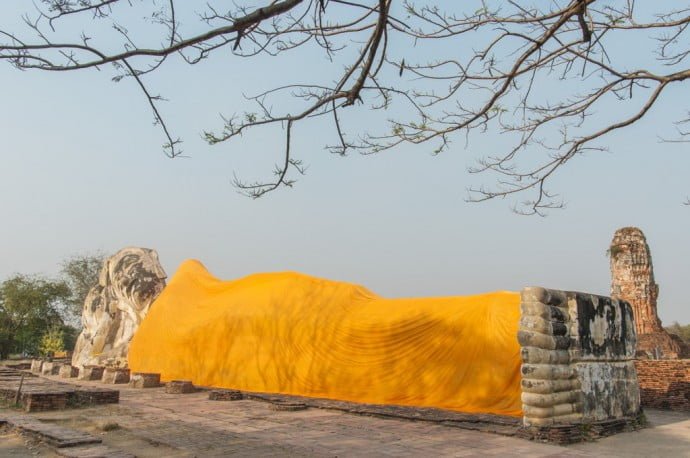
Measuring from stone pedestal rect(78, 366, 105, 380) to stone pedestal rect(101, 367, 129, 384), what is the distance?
73 cm

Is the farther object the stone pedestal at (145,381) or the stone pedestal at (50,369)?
the stone pedestal at (50,369)

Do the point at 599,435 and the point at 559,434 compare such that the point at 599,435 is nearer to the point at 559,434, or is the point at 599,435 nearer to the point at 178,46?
the point at 559,434

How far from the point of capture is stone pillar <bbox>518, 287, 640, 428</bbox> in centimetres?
709

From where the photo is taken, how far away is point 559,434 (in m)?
6.68

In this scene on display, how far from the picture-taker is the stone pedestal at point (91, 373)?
14906mm

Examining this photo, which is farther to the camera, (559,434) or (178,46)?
(559,434)

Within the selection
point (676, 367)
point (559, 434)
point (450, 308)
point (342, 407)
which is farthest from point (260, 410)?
point (676, 367)

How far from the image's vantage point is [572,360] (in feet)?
24.4

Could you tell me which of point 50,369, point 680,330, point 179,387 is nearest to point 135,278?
point 50,369

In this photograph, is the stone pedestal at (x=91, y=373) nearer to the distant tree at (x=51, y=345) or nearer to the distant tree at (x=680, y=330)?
the distant tree at (x=51, y=345)

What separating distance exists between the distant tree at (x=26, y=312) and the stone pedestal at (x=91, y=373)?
1977 centimetres

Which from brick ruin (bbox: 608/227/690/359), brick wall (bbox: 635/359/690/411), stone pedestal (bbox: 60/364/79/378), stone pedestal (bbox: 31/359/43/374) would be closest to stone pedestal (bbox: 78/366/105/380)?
stone pedestal (bbox: 60/364/79/378)

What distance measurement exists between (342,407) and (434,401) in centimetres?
168

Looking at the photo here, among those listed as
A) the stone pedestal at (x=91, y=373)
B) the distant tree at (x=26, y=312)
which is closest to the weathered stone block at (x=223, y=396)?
the stone pedestal at (x=91, y=373)
